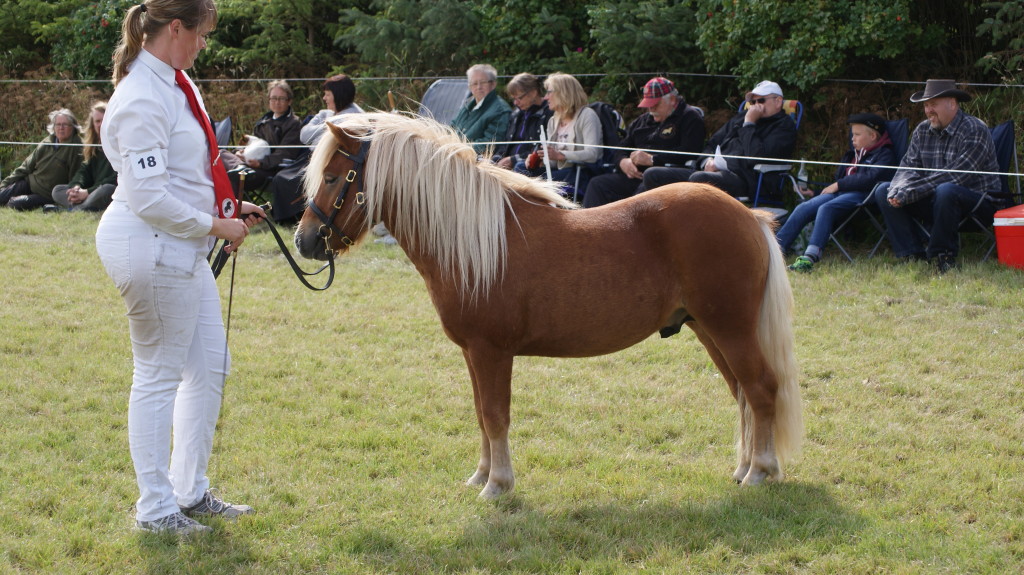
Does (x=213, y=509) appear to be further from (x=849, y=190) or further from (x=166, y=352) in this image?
(x=849, y=190)

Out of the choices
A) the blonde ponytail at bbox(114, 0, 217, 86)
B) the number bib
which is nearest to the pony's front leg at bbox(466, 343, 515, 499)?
the number bib

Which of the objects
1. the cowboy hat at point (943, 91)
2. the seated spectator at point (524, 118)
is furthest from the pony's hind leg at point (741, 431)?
the seated spectator at point (524, 118)

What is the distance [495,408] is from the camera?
12.3 ft

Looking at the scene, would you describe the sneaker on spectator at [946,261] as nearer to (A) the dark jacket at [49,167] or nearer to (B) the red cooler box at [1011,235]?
(B) the red cooler box at [1011,235]

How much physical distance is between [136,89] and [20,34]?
637 inches

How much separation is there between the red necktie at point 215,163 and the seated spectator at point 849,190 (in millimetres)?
5348

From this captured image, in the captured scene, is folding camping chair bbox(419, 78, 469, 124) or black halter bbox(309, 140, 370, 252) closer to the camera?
black halter bbox(309, 140, 370, 252)

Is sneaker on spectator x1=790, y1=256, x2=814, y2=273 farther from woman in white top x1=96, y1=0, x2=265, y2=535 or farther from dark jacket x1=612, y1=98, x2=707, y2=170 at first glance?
woman in white top x1=96, y1=0, x2=265, y2=535

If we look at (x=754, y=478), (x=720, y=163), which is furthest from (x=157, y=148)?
(x=720, y=163)

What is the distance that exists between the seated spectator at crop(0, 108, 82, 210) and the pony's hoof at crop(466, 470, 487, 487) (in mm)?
9323

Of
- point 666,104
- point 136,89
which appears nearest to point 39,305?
point 136,89

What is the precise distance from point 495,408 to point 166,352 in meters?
1.30

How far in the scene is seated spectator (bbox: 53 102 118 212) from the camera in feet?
35.4

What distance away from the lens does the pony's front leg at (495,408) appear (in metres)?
3.70
